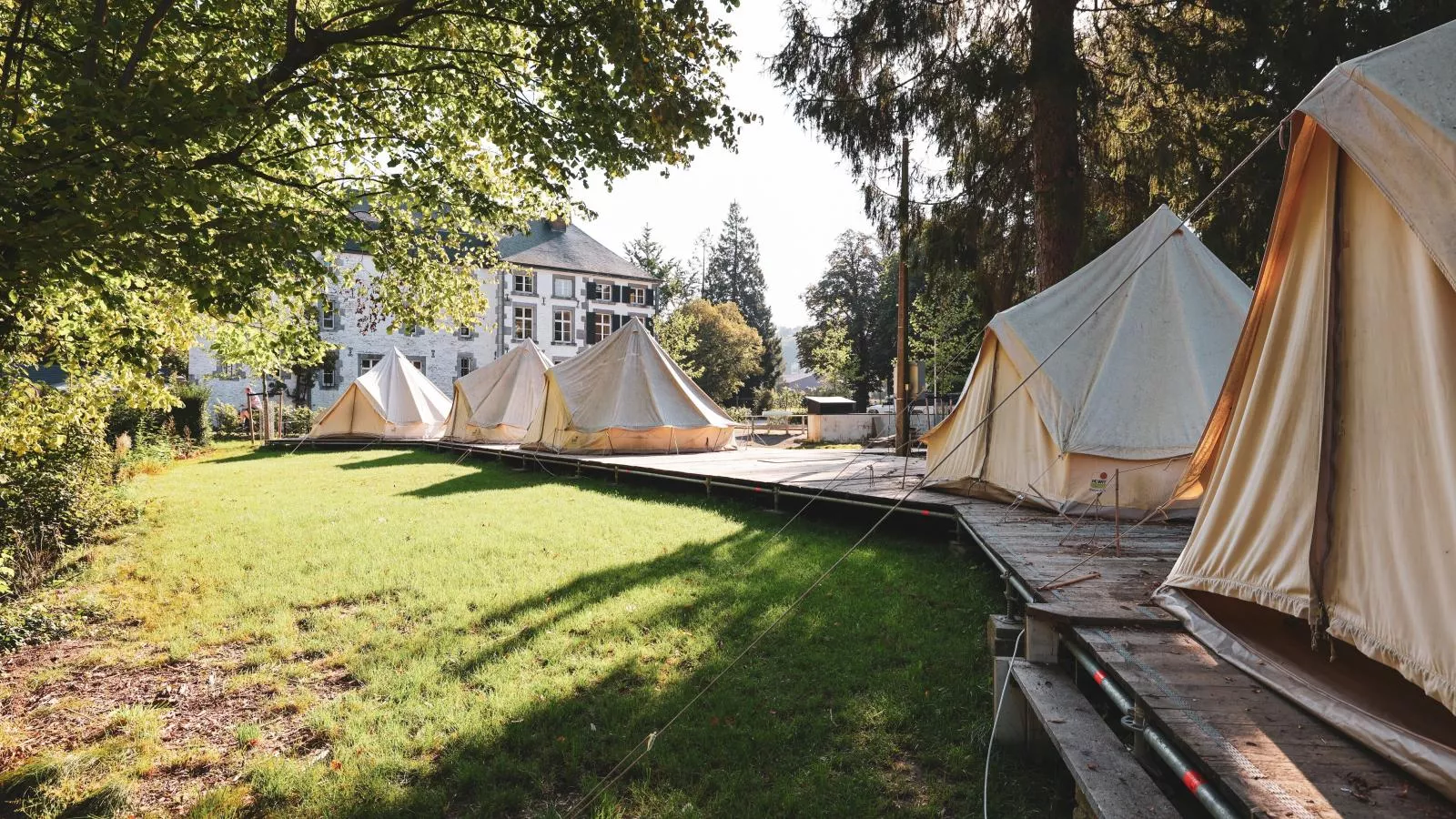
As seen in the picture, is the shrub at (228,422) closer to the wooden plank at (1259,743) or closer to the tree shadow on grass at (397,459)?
the tree shadow on grass at (397,459)

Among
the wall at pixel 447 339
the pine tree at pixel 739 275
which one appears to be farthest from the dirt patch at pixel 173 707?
the pine tree at pixel 739 275

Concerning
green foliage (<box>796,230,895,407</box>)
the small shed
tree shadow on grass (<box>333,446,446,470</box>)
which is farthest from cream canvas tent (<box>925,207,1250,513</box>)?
green foliage (<box>796,230,895,407</box>)

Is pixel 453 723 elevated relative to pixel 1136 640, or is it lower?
lower

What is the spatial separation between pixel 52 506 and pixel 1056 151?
36.7 feet

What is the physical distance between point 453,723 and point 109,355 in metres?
3.75

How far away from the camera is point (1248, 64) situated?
25.9ft

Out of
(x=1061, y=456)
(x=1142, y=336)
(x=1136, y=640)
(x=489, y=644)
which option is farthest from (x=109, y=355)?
(x=1142, y=336)

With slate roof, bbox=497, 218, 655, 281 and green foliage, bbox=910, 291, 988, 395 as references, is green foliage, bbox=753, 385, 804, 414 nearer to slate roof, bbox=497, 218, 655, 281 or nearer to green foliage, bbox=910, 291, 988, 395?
slate roof, bbox=497, 218, 655, 281

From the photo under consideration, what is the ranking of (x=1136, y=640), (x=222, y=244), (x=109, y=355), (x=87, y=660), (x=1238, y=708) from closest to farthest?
(x=1238, y=708)
(x=1136, y=640)
(x=222, y=244)
(x=87, y=660)
(x=109, y=355)

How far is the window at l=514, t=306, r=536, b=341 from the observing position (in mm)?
33281

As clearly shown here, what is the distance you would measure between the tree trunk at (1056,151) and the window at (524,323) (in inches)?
1113

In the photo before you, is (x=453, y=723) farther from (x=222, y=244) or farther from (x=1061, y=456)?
(x=1061, y=456)

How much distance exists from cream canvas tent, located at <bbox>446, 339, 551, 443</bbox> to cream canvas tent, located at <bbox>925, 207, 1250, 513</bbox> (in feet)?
40.4

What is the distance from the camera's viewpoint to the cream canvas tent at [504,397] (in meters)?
16.8
